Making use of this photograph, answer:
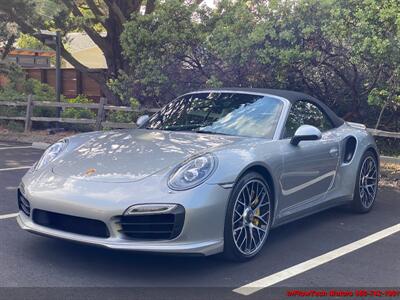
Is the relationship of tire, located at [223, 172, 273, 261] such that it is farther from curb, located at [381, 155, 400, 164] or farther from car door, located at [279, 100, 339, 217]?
curb, located at [381, 155, 400, 164]

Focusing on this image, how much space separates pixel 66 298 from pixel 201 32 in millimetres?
8048

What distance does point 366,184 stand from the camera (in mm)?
6449

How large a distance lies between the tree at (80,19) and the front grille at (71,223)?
10281 millimetres

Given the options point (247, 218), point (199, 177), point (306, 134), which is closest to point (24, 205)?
point (199, 177)

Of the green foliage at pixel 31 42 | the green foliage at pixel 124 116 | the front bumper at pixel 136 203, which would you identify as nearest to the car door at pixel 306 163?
the front bumper at pixel 136 203

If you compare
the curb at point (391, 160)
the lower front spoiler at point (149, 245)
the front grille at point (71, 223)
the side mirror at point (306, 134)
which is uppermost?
the side mirror at point (306, 134)

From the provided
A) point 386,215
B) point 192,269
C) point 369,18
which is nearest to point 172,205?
point 192,269

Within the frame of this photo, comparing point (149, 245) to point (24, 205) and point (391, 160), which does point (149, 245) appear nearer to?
point (24, 205)

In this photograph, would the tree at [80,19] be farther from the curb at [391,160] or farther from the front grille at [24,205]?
the front grille at [24,205]

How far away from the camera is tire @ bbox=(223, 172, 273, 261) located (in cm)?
438

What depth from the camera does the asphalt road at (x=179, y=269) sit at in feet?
12.9

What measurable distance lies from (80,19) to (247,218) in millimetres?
12074

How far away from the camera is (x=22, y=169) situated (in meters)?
8.84

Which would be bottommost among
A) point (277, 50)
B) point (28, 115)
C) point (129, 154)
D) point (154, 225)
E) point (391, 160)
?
point (28, 115)
